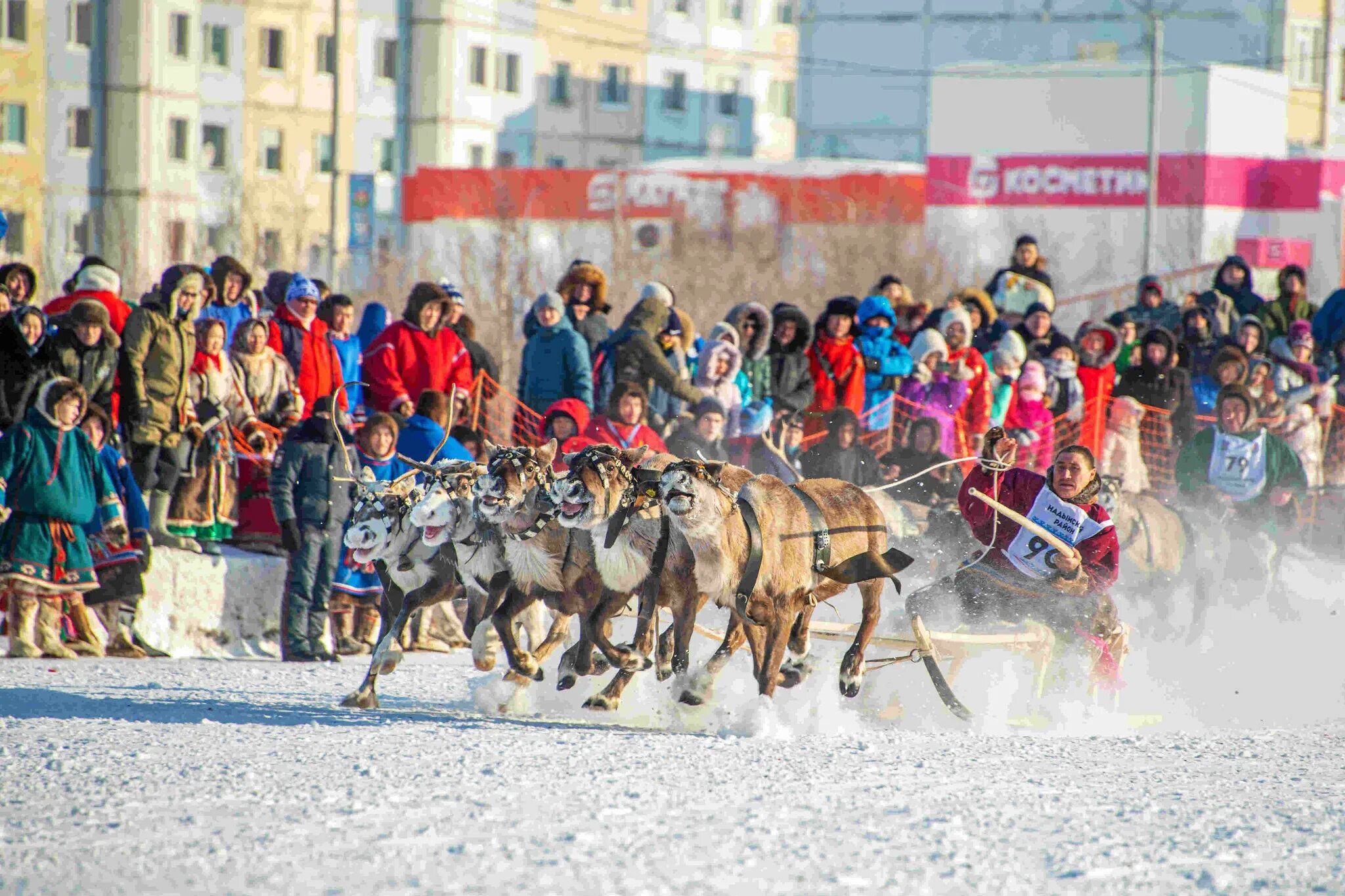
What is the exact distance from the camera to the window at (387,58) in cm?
5106

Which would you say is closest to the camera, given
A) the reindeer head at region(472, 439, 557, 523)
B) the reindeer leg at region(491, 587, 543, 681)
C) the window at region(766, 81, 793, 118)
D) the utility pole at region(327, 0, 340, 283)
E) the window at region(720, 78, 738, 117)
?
the reindeer head at region(472, 439, 557, 523)

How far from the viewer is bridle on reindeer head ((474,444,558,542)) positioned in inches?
281

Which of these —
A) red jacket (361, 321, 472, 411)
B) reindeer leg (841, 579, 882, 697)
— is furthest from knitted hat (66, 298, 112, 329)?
reindeer leg (841, 579, 882, 697)

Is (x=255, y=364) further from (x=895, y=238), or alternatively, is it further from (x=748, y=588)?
(x=895, y=238)

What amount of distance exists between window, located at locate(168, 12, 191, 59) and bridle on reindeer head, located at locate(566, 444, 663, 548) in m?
43.1

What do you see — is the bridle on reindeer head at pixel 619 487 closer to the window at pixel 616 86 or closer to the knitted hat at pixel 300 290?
the knitted hat at pixel 300 290

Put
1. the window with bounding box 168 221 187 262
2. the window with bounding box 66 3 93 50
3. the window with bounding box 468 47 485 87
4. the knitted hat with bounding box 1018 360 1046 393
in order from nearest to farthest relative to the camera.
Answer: the knitted hat with bounding box 1018 360 1046 393 < the window with bounding box 168 221 187 262 < the window with bounding box 66 3 93 50 < the window with bounding box 468 47 485 87

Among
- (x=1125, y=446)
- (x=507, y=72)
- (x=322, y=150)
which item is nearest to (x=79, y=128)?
(x=322, y=150)

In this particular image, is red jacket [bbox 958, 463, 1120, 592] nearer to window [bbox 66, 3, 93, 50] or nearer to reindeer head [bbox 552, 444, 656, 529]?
reindeer head [bbox 552, 444, 656, 529]

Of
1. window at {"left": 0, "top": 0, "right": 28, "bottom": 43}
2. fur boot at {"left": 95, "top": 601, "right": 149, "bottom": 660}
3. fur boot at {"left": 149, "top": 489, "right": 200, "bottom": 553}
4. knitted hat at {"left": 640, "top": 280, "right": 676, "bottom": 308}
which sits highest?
window at {"left": 0, "top": 0, "right": 28, "bottom": 43}

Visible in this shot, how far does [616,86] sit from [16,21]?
1951cm

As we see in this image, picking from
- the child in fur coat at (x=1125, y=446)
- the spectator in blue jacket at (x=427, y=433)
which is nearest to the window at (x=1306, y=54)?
the child in fur coat at (x=1125, y=446)

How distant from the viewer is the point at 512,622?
735cm

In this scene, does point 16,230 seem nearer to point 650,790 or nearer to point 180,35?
point 180,35
